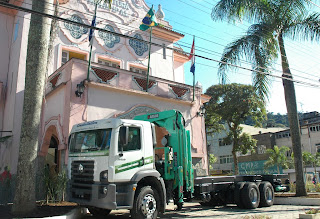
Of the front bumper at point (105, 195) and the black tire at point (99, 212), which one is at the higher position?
the front bumper at point (105, 195)

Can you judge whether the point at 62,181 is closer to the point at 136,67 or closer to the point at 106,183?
the point at 106,183

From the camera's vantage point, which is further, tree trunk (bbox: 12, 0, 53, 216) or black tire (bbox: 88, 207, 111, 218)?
black tire (bbox: 88, 207, 111, 218)

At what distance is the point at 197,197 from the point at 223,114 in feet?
82.2

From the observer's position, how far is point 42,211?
8680mm

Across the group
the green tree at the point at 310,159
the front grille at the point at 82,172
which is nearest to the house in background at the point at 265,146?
the green tree at the point at 310,159

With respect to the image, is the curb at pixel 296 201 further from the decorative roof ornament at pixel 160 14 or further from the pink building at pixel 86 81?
the decorative roof ornament at pixel 160 14

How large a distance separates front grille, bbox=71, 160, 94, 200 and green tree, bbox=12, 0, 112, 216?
3.60 feet

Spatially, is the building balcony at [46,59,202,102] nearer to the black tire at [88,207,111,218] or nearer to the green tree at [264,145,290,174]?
the black tire at [88,207,111,218]

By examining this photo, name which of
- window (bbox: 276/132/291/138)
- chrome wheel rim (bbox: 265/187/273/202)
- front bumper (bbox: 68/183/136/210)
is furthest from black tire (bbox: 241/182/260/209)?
window (bbox: 276/132/291/138)

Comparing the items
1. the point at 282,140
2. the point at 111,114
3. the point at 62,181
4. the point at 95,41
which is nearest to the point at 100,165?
the point at 62,181

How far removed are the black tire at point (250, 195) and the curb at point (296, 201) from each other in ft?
9.16

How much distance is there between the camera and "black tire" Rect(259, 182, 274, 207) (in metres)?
12.6

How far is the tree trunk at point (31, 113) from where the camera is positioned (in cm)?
834

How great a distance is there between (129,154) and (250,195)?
590 centimetres
